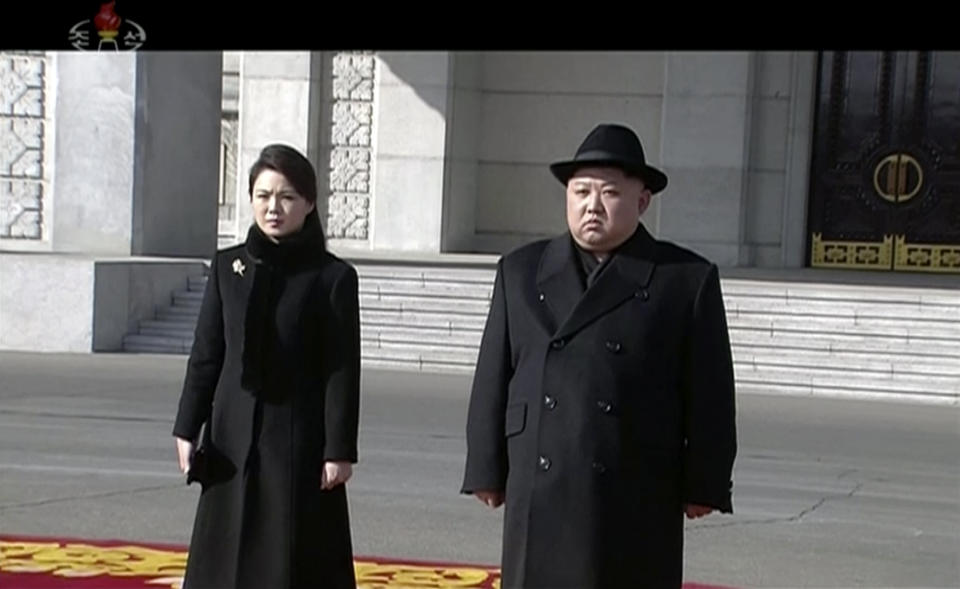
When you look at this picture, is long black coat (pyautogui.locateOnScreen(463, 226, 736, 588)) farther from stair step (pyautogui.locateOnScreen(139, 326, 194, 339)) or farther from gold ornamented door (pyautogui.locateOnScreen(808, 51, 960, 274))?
gold ornamented door (pyautogui.locateOnScreen(808, 51, 960, 274))

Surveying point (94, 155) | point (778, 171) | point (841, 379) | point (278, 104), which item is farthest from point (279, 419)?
point (278, 104)

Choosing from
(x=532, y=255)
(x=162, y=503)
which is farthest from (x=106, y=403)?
(x=532, y=255)

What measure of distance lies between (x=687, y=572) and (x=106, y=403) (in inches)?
271

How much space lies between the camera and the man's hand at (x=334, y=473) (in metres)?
6.22

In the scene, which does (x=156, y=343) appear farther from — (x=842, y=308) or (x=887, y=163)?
(x=887, y=163)

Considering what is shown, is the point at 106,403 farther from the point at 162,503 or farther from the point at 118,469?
the point at 162,503

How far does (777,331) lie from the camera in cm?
1697

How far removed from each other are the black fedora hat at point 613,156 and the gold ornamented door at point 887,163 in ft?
62.5

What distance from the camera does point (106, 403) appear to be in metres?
13.9

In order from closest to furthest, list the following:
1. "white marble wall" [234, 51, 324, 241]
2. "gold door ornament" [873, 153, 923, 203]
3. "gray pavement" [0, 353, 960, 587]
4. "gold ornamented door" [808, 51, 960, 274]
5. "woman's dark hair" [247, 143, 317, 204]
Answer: "woman's dark hair" [247, 143, 317, 204] < "gray pavement" [0, 353, 960, 587] < "gold ornamented door" [808, 51, 960, 274] < "gold door ornament" [873, 153, 923, 203] < "white marble wall" [234, 51, 324, 241]

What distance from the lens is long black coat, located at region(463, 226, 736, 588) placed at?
5160 mm

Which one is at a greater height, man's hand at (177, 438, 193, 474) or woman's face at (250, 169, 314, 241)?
woman's face at (250, 169, 314, 241)

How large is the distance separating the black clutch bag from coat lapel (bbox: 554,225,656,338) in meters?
1.64

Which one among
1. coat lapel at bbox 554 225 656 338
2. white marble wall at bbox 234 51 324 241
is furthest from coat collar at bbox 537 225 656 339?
white marble wall at bbox 234 51 324 241
